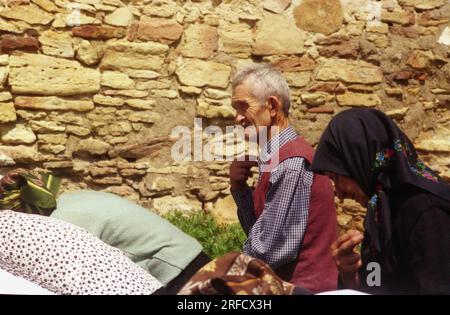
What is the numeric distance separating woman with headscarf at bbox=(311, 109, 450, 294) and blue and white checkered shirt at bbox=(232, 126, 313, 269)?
0.79 ft

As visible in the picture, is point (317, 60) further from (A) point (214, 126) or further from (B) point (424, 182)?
(B) point (424, 182)

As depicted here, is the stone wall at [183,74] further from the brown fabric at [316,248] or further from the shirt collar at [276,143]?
the brown fabric at [316,248]

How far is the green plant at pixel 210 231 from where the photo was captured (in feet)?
14.5

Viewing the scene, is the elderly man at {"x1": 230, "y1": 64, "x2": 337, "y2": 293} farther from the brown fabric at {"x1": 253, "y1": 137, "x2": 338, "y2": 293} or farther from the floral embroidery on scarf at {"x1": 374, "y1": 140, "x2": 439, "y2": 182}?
the floral embroidery on scarf at {"x1": 374, "y1": 140, "x2": 439, "y2": 182}

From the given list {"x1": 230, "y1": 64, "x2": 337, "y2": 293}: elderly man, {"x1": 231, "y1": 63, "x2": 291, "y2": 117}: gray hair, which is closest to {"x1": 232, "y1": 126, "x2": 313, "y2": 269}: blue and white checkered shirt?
{"x1": 230, "y1": 64, "x2": 337, "y2": 293}: elderly man

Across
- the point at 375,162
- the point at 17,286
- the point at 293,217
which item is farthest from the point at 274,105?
the point at 17,286

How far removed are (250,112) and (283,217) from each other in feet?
1.94

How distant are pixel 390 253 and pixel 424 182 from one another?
10.6 inches

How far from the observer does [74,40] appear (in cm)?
446

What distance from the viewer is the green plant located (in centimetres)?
443

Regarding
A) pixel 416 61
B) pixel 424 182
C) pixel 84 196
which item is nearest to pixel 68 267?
pixel 84 196

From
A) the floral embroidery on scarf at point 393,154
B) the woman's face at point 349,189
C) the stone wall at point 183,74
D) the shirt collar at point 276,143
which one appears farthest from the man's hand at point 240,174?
the stone wall at point 183,74

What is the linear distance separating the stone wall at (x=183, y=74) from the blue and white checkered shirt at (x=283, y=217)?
2.10m

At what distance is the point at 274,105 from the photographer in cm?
298
